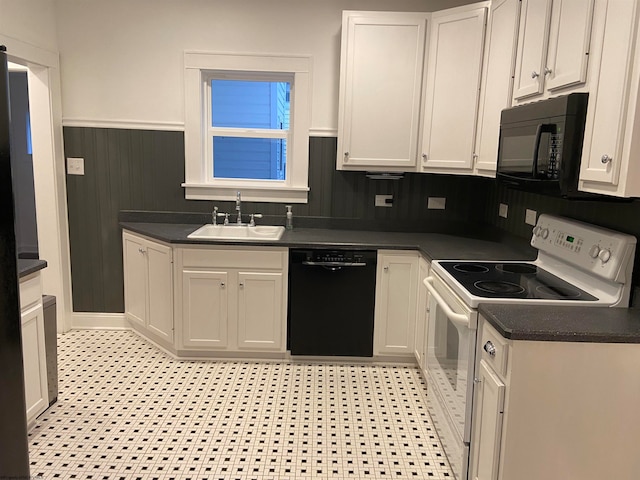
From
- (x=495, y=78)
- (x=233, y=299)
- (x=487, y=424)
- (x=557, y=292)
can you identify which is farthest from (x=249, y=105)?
(x=487, y=424)

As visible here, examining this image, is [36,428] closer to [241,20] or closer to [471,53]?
[241,20]

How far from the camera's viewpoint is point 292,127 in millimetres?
3820

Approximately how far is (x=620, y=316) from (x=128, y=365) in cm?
290

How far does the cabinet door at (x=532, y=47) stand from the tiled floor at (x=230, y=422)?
1821 millimetres

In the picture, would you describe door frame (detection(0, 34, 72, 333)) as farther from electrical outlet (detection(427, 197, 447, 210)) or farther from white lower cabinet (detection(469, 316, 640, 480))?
white lower cabinet (detection(469, 316, 640, 480))

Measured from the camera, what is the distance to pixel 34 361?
2584mm

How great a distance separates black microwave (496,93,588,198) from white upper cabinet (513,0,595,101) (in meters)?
0.08

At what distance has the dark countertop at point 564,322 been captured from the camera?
5.74 feet

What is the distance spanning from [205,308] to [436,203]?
1.86 meters

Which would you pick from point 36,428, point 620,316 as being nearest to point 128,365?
point 36,428

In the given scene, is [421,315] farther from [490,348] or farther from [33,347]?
[33,347]

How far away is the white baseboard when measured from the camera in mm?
4059

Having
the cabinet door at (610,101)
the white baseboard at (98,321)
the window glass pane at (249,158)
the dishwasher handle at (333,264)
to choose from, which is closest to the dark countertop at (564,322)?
the cabinet door at (610,101)

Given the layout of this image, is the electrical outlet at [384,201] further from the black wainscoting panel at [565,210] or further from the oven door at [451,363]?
the oven door at [451,363]
